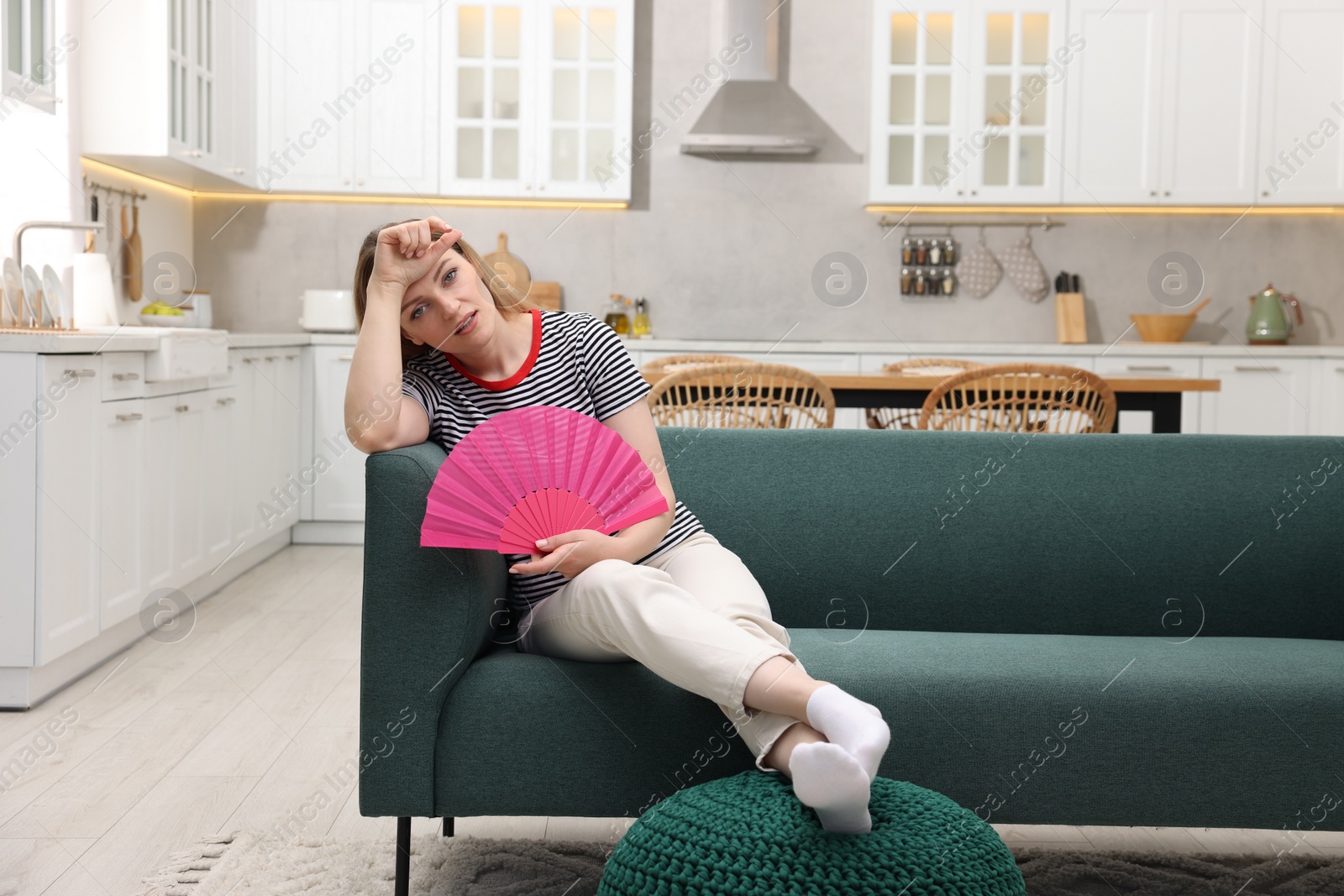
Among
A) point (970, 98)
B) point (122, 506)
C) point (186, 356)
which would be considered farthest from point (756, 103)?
point (122, 506)

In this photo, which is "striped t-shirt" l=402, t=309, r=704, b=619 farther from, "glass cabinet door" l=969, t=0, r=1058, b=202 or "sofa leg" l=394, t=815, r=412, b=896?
"glass cabinet door" l=969, t=0, r=1058, b=202

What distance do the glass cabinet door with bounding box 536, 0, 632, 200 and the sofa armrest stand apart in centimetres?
385

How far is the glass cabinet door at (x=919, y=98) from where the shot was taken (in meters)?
5.14

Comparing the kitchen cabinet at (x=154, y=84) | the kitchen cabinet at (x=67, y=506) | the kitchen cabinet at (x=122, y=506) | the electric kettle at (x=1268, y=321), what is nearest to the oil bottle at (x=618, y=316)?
the kitchen cabinet at (x=154, y=84)

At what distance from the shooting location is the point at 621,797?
1570 mm

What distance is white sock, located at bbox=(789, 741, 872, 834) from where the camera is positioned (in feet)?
3.92

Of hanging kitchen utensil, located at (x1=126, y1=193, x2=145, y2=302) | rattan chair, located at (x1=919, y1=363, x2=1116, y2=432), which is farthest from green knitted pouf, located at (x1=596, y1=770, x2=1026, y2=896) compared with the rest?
hanging kitchen utensil, located at (x1=126, y1=193, x2=145, y2=302)

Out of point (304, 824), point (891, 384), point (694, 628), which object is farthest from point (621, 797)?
point (891, 384)

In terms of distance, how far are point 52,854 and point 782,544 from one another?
1.36 meters

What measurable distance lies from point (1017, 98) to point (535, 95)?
221cm

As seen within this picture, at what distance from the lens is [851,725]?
1267 millimetres

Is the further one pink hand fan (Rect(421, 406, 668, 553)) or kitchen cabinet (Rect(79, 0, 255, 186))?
kitchen cabinet (Rect(79, 0, 255, 186))

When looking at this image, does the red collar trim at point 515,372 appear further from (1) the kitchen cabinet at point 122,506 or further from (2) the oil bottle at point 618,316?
(2) the oil bottle at point 618,316

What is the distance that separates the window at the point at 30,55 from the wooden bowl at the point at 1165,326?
4640 millimetres
